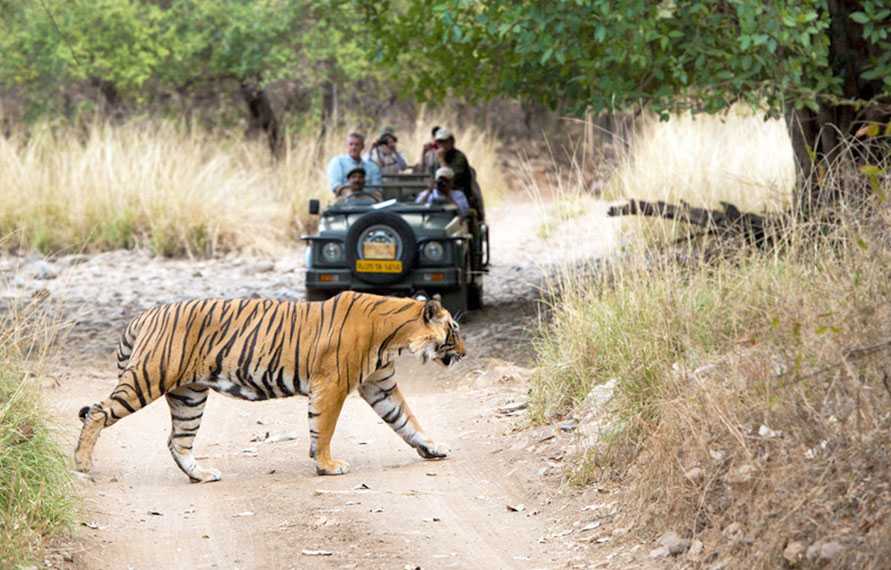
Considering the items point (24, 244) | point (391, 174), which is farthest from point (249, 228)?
point (391, 174)

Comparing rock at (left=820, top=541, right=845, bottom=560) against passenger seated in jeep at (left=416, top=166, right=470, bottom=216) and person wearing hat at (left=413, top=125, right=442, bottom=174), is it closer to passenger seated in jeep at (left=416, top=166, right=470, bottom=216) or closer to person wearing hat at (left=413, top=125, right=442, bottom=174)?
passenger seated in jeep at (left=416, top=166, right=470, bottom=216)

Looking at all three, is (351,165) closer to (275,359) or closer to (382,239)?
(382,239)

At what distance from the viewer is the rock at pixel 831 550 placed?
5.01 m

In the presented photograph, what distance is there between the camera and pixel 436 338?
7.93m

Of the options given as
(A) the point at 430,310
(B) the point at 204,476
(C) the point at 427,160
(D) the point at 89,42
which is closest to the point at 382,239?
(C) the point at 427,160

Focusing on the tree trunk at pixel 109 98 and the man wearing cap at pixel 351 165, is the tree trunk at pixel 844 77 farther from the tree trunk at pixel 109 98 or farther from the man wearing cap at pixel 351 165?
the tree trunk at pixel 109 98

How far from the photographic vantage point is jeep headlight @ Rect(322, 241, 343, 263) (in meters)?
12.7

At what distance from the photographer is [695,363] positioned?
278 inches

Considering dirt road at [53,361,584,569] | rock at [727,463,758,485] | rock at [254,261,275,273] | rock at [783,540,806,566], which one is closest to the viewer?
rock at [783,540,806,566]

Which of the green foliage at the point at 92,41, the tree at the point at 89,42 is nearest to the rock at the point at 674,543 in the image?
the tree at the point at 89,42

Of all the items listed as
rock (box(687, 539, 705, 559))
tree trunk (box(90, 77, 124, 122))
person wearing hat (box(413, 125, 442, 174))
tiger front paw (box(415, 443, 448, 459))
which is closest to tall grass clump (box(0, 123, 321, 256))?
person wearing hat (box(413, 125, 442, 174))

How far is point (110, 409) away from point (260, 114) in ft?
60.6

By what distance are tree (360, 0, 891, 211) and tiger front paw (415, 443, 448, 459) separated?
3.05m

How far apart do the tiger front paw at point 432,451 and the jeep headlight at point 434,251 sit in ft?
15.0
